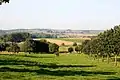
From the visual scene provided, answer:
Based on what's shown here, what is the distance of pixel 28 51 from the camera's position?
7623 inches

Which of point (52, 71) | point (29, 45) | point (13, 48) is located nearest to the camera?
point (52, 71)

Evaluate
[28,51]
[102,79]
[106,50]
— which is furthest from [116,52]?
[28,51]

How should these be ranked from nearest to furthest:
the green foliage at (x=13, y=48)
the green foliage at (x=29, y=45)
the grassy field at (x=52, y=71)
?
the grassy field at (x=52, y=71)
the green foliage at (x=29, y=45)
the green foliage at (x=13, y=48)

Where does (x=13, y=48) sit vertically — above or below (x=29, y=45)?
below

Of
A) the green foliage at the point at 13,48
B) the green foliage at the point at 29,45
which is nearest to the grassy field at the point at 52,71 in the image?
the green foliage at the point at 29,45

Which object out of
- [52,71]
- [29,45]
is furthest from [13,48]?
[52,71]

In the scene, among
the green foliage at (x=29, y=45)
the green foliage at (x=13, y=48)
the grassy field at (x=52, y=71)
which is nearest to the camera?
the grassy field at (x=52, y=71)

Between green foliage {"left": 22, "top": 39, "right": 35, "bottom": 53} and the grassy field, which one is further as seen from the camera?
green foliage {"left": 22, "top": 39, "right": 35, "bottom": 53}

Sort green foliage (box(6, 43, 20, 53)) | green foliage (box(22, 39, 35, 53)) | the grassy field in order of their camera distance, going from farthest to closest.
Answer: green foliage (box(6, 43, 20, 53)), green foliage (box(22, 39, 35, 53)), the grassy field

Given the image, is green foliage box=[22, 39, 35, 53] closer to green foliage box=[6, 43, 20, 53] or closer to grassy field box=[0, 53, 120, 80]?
green foliage box=[6, 43, 20, 53]

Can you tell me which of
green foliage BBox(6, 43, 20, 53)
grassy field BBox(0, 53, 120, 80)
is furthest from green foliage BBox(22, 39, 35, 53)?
grassy field BBox(0, 53, 120, 80)

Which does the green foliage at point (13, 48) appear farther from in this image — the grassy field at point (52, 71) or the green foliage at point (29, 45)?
the grassy field at point (52, 71)

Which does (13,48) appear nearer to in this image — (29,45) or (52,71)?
(29,45)

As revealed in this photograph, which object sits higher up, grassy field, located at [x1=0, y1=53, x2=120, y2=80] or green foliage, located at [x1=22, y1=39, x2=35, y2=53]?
green foliage, located at [x1=22, y1=39, x2=35, y2=53]
